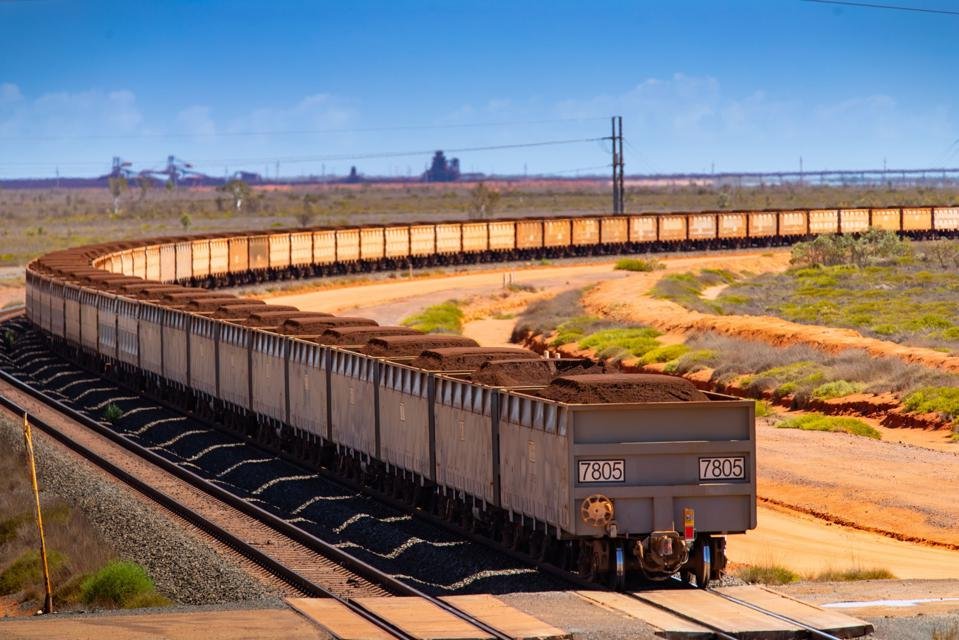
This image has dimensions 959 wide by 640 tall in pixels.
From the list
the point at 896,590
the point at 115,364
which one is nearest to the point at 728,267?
the point at 115,364

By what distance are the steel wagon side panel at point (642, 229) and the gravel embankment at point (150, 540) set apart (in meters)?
74.7

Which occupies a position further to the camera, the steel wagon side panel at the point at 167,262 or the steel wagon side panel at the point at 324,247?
the steel wagon side panel at the point at 324,247

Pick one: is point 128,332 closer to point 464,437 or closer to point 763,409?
point 763,409

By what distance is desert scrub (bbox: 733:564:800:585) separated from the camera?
65.5ft

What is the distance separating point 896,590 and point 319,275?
67.8 metres

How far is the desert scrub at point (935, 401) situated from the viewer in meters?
35.2

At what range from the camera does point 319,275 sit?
85188 millimetres

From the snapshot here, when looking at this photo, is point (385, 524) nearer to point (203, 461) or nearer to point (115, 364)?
point (203, 461)

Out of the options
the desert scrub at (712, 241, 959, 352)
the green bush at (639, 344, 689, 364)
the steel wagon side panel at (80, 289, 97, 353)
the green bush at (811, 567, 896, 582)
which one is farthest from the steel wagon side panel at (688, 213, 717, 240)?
the green bush at (811, 567, 896, 582)

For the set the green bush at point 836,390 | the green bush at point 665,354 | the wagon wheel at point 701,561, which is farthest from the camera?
the green bush at point 665,354

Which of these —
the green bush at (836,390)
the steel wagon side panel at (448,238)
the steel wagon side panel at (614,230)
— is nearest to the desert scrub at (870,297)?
the green bush at (836,390)

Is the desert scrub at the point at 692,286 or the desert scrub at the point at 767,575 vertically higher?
the desert scrub at the point at 692,286

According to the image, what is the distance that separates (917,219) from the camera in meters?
114

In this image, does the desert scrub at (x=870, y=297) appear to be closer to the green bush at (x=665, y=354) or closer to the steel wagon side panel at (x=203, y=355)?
the green bush at (x=665, y=354)
